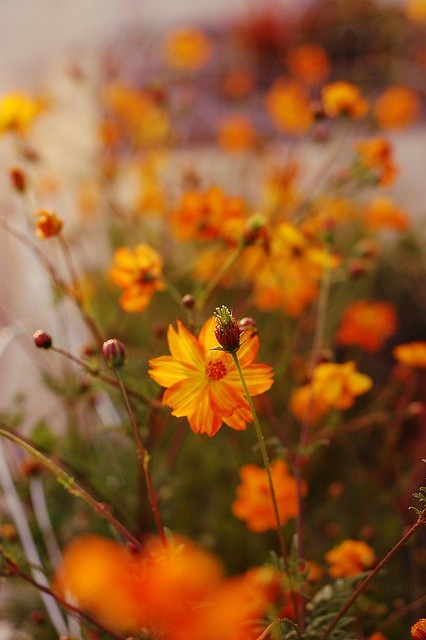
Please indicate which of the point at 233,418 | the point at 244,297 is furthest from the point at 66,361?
the point at 233,418

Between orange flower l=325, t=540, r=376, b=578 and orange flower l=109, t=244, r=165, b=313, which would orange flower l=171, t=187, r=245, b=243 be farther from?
orange flower l=325, t=540, r=376, b=578

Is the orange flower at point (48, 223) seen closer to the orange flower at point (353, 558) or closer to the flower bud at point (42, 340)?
the flower bud at point (42, 340)

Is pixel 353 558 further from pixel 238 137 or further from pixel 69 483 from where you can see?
pixel 238 137

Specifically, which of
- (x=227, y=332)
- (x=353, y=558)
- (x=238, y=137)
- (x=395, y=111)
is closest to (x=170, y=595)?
(x=227, y=332)

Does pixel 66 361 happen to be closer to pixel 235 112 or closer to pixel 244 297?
pixel 244 297

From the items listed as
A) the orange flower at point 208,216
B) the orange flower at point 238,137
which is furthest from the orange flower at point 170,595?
the orange flower at point 238,137

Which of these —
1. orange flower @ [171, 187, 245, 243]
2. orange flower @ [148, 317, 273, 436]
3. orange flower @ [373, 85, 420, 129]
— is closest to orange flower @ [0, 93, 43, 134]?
orange flower @ [171, 187, 245, 243]

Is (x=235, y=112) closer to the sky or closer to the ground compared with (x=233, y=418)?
closer to the sky

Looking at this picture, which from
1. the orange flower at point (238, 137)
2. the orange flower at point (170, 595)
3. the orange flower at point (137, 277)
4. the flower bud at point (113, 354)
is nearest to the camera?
the orange flower at point (170, 595)
